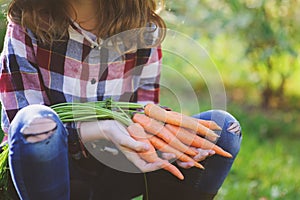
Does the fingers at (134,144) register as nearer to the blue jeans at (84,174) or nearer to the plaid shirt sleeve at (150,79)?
the blue jeans at (84,174)

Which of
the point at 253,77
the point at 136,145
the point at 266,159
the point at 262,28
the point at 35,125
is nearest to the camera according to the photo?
the point at 35,125

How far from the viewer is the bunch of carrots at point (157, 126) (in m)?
1.45

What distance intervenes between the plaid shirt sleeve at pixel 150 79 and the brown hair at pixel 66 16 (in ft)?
0.20

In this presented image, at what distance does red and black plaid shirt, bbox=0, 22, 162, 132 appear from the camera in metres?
1.49

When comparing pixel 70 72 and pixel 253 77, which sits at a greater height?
pixel 70 72

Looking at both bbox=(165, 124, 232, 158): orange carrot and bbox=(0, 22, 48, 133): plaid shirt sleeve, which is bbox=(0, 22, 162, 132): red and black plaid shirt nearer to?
bbox=(0, 22, 48, 133): plaid shirt sleeve

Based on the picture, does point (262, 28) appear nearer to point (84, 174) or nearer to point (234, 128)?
point (234, 128)

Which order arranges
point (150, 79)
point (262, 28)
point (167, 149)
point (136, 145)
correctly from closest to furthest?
point (136, 145) → point (167, 149) → point (150, 79) → point (262, 28)

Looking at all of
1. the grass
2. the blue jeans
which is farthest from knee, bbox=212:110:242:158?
the grass

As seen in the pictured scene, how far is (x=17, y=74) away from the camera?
1.49 meters

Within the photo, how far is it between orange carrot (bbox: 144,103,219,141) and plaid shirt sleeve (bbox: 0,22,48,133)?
0.29 m

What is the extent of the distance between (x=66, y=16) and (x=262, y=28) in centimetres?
153

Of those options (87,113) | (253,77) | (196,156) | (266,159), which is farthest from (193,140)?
(253,77)

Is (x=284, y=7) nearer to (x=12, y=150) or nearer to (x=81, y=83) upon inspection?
(x=81, y=83)
